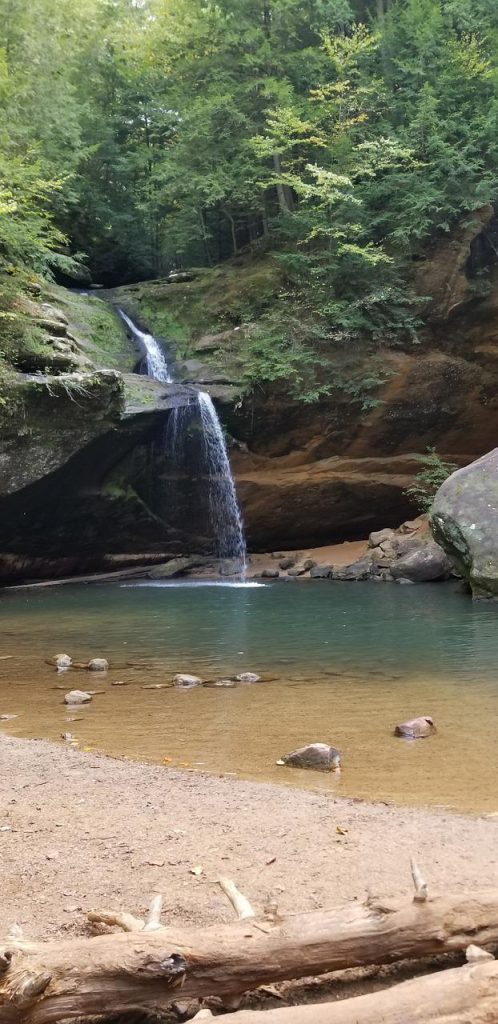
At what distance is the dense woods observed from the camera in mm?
19172

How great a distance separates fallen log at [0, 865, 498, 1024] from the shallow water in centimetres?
196

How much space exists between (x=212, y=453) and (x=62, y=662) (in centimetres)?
1141

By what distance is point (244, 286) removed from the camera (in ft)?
69.6

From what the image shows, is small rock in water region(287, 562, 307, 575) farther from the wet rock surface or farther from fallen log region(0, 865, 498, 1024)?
fallen log region(0, 865, 498, 1024)

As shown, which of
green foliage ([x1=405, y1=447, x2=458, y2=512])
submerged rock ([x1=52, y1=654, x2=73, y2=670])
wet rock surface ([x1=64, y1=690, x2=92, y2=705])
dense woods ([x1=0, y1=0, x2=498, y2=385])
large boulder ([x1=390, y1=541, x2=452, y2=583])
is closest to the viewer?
wet rock surface ([x1=64, y1=690, x2=92, y2=705])

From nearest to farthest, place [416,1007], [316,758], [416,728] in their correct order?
[416,1007], [316,758], [416,728]

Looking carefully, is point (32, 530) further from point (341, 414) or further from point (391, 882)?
point (391, 882)

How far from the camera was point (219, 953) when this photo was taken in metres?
2.28

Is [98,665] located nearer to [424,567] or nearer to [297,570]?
[424,567]

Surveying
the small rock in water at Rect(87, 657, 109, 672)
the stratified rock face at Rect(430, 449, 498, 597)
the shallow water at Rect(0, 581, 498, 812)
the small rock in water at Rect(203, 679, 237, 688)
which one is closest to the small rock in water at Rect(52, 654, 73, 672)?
the shallow water at Rect(0, 581, 498, 812)

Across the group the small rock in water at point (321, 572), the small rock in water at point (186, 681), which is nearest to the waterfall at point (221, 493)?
the small rock in water at point (321, 572)

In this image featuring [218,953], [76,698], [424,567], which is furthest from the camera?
[424,567]

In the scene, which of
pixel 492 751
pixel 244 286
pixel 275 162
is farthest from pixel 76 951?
pixel 275 162

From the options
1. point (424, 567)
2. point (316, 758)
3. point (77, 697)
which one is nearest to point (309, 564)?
point (424, 567)
